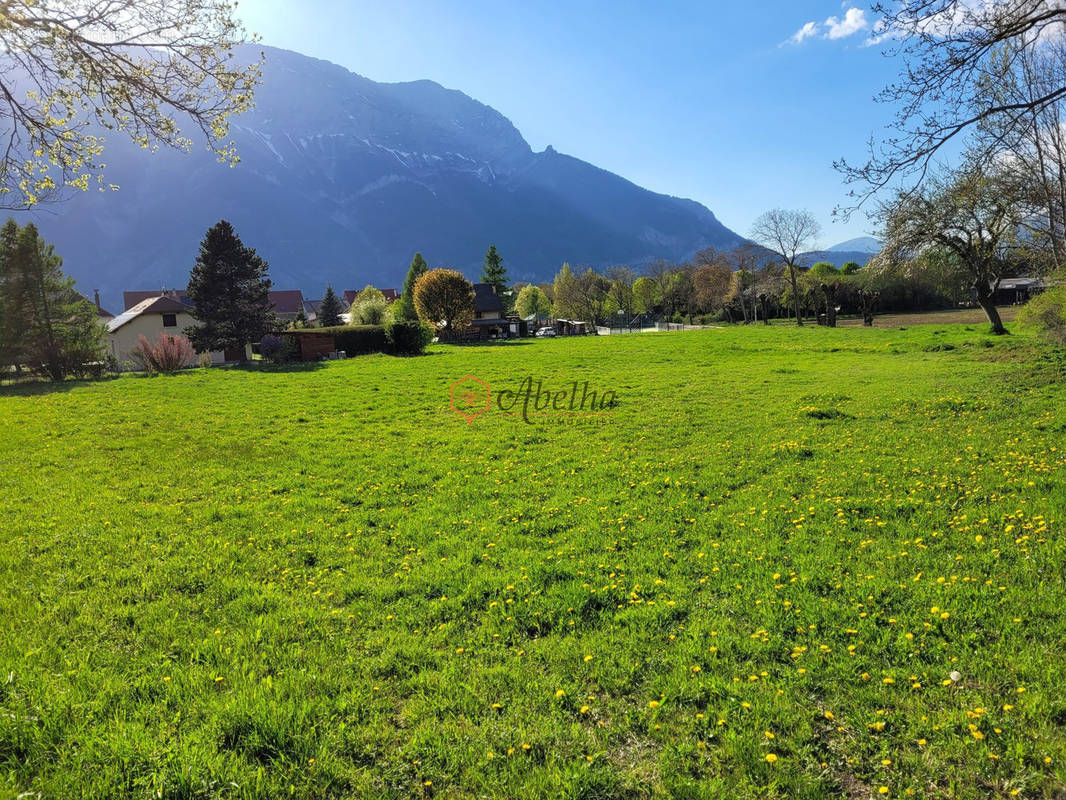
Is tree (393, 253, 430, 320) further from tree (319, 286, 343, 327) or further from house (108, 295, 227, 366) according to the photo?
house (108, 295, 227, 366)

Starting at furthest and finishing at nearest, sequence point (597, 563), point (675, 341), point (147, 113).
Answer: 1. point (675, 341)
2. point (147, 113)
3. point (597, 563)

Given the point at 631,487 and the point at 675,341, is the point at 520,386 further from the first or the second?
the point at 675,341

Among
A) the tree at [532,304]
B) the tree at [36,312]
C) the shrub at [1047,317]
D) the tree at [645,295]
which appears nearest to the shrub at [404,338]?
the tree at [36,312]

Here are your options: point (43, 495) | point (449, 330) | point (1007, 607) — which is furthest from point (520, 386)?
point (449, 330)

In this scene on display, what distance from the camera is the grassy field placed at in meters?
3.19

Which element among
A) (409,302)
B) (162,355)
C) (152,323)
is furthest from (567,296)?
(162,355)

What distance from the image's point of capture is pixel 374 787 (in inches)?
121

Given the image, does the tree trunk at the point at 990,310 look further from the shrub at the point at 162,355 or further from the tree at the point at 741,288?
the shrub at the point at 162,355

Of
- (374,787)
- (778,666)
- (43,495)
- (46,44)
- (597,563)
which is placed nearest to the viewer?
(374,787)

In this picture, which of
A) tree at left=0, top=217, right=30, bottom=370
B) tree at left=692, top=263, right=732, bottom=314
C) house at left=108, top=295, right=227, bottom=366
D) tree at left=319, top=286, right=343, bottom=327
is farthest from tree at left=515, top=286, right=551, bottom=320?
tree at left=0, top=217, right=30, bottom=370

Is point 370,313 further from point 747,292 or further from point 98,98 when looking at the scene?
point 98,98

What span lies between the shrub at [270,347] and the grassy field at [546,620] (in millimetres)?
31406

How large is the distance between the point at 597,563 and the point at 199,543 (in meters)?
4.86

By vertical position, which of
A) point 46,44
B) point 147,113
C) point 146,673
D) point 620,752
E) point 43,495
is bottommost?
point 620,752
